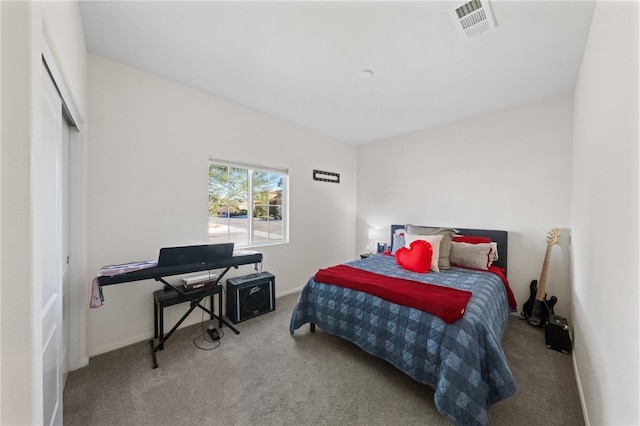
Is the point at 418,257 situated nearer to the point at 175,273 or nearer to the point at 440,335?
the point at 440,335

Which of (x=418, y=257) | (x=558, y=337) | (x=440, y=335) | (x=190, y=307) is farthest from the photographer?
(x=418, y=257)

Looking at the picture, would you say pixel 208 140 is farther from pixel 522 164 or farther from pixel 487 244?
pixel 522 164

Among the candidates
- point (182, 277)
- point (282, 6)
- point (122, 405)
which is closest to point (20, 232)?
point (122, 405)

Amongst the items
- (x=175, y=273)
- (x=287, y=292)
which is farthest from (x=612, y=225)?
(x=287, y=292)

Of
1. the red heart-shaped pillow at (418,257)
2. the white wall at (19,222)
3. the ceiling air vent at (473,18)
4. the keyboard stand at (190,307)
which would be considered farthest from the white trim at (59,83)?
the red heart-shaped pillow at (418,257)

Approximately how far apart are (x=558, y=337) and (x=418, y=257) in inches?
54.2

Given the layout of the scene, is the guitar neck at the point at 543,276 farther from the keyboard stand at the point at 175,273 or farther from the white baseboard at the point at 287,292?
the keyboard stand at the point at 175,273

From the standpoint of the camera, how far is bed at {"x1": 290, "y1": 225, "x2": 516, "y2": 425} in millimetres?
1461

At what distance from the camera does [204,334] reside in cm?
252

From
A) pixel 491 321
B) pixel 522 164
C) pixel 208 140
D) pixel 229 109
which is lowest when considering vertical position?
pixel 491 321

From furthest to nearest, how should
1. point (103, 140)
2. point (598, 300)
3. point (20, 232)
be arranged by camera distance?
1. point (103, 140)
2. point (598, 300)
3. point (20, 232)

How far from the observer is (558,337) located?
7.38ft

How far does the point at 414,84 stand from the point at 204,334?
340 centimetres

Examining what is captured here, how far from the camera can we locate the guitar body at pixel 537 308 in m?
2.67
